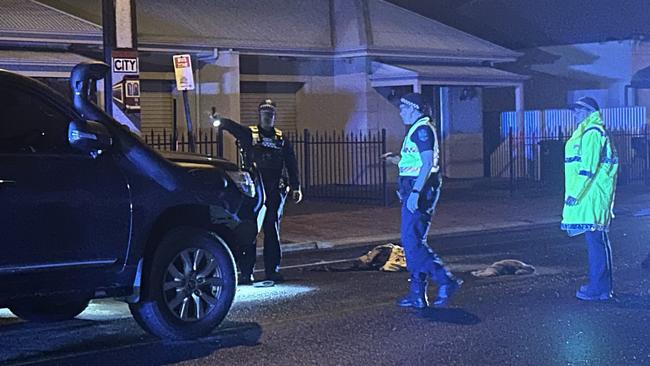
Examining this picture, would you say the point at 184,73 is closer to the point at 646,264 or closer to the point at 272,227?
the point at 272,227

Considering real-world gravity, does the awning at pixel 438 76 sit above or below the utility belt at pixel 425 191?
above

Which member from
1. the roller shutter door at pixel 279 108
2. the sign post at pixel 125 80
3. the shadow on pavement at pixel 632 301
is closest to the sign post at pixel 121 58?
the sign post at pixel 125 80

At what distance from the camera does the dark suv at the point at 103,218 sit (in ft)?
23.5

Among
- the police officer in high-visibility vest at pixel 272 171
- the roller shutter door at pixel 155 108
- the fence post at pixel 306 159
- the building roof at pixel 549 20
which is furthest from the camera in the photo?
the building roof at pixel 549 20

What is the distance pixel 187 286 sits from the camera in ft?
26.8

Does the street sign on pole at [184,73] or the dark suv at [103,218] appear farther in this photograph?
the street sign on pole at [184,73]

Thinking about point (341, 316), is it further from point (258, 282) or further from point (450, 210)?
point (450, 210)

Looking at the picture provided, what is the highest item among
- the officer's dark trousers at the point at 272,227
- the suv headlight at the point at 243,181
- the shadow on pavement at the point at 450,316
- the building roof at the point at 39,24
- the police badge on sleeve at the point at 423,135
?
the building roof at the point at 39,24

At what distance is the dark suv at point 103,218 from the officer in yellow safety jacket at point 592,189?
9.57 ft

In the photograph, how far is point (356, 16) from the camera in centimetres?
2498

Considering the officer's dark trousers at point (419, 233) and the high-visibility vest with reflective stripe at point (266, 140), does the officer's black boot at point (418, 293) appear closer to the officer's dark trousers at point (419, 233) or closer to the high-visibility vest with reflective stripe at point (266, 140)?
the officer's dark trousers at point (419, 233)

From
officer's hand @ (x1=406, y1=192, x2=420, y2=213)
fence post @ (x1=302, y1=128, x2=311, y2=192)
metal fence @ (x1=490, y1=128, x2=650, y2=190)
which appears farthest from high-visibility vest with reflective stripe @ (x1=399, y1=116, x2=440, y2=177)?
metal fence @ (x1=490, y1=128, x2=650, y2=190)

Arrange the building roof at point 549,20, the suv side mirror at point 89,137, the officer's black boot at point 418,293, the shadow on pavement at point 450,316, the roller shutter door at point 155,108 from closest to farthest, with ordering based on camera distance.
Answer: the suv side mirror at point 89,137 → the shadow on pavement at point 450,316 → the officer's black boot at point 418,293 → the roller shutter door at point 155,108 → the building roof at point 549,20

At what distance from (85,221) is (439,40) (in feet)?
63.7
